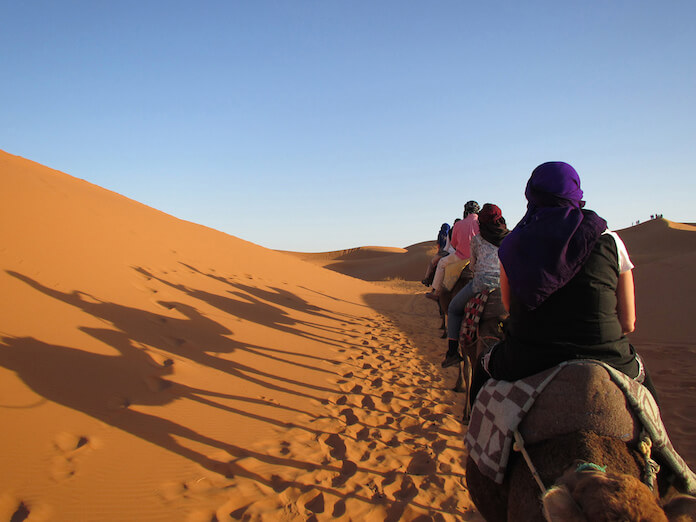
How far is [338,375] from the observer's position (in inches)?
296

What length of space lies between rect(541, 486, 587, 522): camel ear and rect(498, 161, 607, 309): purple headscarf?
0.81 m

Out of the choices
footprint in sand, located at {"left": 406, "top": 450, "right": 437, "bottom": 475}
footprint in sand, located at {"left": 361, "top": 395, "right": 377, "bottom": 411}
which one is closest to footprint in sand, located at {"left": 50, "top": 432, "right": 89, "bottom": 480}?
footprint in sand, located at {"left": 406, "top": 450, "right": 437, "bottom": 475}

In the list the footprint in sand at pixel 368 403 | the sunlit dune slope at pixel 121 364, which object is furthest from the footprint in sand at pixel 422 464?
the sunlit dune slope at pixel 121 364

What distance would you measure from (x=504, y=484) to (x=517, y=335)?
682 millimetres

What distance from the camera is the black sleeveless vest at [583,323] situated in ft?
6.24

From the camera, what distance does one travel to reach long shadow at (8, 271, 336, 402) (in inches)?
268

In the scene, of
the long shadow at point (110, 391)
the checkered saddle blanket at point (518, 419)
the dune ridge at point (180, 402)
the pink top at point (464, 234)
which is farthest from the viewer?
the pink top at point (464, 234)

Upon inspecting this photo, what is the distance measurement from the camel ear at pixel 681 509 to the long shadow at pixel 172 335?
5.34 meters

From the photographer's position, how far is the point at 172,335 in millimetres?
7531

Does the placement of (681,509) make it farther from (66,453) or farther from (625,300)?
(66,453)

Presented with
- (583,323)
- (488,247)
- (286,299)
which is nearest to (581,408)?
(583,323)

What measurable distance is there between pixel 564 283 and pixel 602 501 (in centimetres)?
88

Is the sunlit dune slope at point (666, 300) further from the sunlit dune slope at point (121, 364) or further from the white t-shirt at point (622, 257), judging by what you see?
the white t-shirt at point (622, 257)

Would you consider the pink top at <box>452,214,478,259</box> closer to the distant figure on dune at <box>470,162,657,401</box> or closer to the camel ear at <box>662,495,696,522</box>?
the distant figure on dune at <box>470,162,657,401</box>
